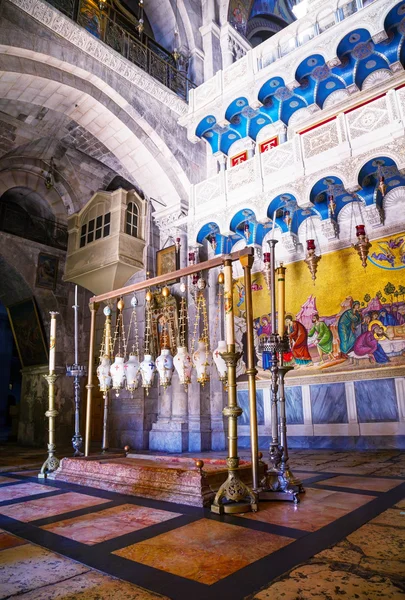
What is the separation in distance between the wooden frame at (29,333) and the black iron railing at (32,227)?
1822mm

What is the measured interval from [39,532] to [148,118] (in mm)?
8520

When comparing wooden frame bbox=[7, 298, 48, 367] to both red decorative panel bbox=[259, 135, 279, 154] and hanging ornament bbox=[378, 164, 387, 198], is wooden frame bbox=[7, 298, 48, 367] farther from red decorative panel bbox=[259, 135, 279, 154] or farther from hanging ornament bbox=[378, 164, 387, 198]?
hanging ornament bbox=[378, 164, 387, 198]

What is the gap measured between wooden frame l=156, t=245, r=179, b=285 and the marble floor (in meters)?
6.33

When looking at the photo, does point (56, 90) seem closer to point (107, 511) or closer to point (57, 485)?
point (57, 485)

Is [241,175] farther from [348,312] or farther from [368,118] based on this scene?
[348,312]

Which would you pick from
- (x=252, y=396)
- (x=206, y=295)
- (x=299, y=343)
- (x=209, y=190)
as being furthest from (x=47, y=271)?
(x=252, y=396)

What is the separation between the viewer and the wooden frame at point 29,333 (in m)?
10.3

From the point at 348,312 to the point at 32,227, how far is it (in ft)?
28.1

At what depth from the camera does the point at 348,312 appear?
7.52 meters

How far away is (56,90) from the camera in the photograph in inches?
309

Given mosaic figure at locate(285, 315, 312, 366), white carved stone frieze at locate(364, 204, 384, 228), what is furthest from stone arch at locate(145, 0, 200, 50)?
mosaic figure at locate(285, 315, 312, 366)

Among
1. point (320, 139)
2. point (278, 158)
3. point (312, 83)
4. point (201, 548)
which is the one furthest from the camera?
point (312, 83)

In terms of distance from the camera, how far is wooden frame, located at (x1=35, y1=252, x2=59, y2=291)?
1057 cm

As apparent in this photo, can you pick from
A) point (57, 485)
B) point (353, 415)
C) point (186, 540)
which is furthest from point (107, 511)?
point (353, 415)
